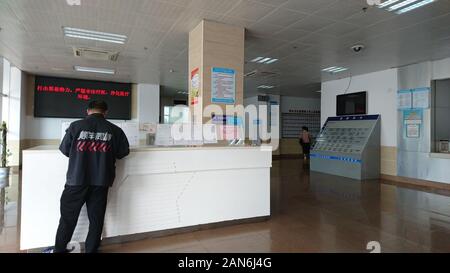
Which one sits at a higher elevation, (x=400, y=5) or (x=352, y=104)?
(x=400, y=5)

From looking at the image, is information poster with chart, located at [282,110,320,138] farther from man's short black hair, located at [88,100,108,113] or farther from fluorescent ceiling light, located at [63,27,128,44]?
man's short black hair, located at [88,100,108,113]

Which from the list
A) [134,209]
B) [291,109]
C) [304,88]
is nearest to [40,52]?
[134,209]

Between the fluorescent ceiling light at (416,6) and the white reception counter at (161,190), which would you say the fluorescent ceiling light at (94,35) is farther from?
the fluorescent ceiling light at (416,6)

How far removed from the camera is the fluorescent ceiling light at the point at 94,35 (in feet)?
15.7

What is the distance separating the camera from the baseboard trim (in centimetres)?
607

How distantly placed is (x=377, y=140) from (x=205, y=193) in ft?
19.6

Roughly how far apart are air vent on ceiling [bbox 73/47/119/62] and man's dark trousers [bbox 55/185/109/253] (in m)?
4.20

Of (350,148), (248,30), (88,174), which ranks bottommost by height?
(88,174)

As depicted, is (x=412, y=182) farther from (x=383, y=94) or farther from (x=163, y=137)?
(x=163, y=137)

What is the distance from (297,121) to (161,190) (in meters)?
10.8

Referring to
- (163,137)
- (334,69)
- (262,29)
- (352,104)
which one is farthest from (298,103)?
(163,137)

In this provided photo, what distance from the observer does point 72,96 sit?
8727 millimetres

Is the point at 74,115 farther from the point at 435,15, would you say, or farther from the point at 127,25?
the point at 435,15
